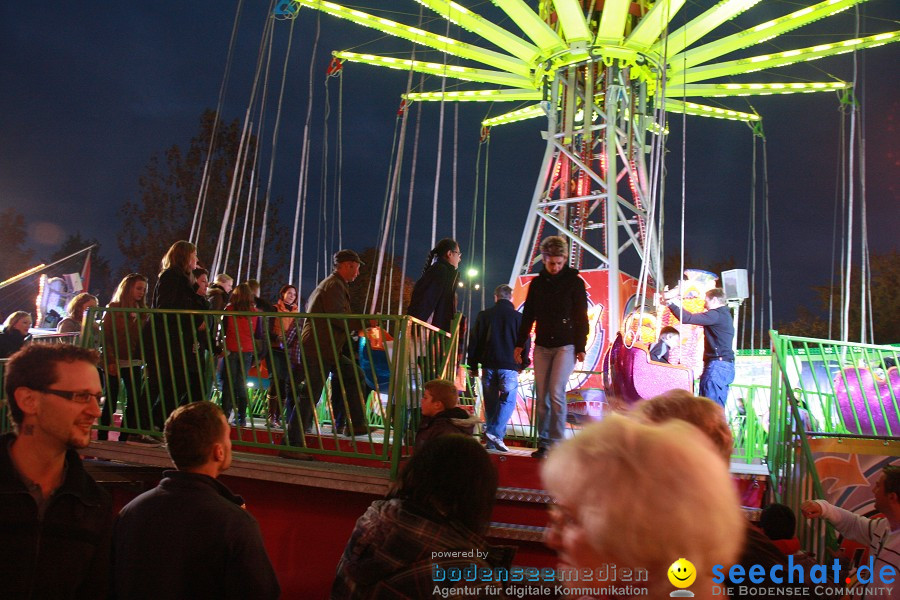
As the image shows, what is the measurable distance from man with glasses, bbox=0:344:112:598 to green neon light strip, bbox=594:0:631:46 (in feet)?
43.1

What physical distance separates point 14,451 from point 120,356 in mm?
4239

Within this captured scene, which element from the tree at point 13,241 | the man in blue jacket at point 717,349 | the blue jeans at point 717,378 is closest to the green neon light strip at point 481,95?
the man in blue jacket at point 717,349

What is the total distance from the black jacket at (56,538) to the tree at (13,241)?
46.1m

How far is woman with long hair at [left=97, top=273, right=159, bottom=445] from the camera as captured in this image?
6.10m

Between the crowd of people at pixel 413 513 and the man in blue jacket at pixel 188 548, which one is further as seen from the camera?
the man in blue jacket at pixel 188 548

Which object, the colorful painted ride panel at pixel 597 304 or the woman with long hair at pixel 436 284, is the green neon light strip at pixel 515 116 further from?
the woman with long hair at pixel 436 284

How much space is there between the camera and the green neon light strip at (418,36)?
13.5m

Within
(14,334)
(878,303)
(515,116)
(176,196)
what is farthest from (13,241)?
(878,303)

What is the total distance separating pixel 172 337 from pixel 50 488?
13.2 feet

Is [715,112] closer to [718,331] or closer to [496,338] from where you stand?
[718,331]

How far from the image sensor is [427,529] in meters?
2.21

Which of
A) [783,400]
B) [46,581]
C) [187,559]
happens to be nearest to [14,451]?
[46,581]

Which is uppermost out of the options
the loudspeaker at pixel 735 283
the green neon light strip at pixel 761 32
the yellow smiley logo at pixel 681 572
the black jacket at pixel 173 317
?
the green neon light strip at pixel 761 32

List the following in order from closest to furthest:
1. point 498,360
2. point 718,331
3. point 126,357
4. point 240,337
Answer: point 126,357
point 498,360
point 240,337
point 718,331
